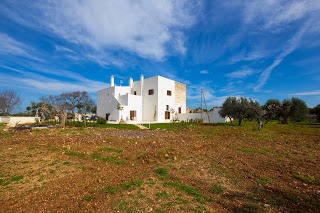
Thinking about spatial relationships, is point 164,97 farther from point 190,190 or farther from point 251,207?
point 251,207

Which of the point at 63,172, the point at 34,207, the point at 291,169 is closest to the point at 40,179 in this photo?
the point at 63,172

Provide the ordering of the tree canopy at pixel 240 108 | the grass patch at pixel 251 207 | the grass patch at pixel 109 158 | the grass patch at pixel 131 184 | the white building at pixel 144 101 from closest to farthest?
1. the grass patch at pixel 251 207
2. the grass patch at pixel 131 184
3. the grass patch at pixel 109 158
4. the tree canopy at pixel 240 108
5. the white building at pixel 144 101

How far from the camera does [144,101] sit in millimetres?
36406

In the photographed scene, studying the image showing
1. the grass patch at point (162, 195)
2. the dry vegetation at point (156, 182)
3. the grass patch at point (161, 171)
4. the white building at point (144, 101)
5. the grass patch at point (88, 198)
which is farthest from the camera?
the white building at point (144, 101)

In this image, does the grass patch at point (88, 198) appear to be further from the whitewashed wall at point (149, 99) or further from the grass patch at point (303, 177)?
the whitewashed wall at point (149, 99)

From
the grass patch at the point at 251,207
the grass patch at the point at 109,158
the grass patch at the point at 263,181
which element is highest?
the grass patch at the point at 109,158

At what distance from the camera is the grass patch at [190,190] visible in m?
3.74

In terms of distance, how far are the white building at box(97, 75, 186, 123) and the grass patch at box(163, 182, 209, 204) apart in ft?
90.7

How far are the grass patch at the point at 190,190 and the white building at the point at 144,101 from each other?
27635 mm

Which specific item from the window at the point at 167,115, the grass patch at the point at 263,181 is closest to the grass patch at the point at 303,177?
the grass patch at the point at 263,181

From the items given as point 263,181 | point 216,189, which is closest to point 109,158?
point 216,189

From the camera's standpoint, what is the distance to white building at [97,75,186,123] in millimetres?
33469

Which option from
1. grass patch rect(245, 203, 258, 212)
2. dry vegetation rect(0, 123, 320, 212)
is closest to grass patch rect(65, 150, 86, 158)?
dry vegetation rect(0, 123, 320, 212)

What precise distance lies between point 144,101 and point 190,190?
3273 cm
